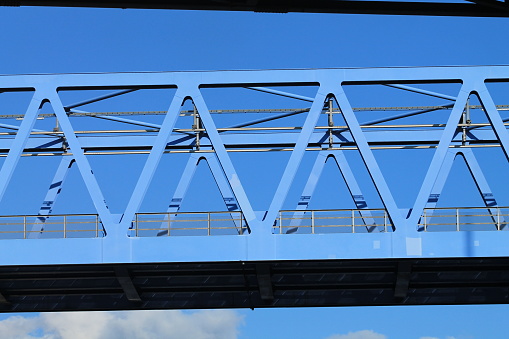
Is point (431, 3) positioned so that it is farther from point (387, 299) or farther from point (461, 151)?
point (461, 151)

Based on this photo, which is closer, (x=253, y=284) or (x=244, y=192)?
(x=244, y=192)

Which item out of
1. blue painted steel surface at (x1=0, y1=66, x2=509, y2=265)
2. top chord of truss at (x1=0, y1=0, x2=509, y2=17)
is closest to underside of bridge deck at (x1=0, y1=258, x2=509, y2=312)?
blue painted steel surface at (x1=0, y1=66, x2=509, y2=265)

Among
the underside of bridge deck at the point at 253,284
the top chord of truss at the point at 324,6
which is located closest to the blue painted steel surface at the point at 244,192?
the underside of bridge deck at the point at 253,284

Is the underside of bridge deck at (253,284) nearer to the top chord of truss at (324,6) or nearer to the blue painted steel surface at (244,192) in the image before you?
the blue painted steel surface at (244,192)

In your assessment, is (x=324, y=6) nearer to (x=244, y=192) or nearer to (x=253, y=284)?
(x=244, y=192)

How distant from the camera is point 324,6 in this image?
1327 cm

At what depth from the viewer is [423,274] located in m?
Answer: 31.4

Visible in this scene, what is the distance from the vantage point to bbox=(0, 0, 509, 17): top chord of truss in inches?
500

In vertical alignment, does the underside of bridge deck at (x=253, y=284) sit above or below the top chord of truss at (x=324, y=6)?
above

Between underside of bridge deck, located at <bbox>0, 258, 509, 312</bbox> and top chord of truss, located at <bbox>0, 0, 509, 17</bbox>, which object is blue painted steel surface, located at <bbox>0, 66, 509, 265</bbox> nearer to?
underside of bridge deck, located at <bbox>0, 258, 509, 312</bbox>

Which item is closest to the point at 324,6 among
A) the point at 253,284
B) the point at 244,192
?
the point at 244,192

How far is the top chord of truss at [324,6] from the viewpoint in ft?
41.7

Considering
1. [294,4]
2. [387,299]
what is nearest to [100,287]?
[387,299]

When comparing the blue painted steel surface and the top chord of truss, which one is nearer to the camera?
the top chord of truss
